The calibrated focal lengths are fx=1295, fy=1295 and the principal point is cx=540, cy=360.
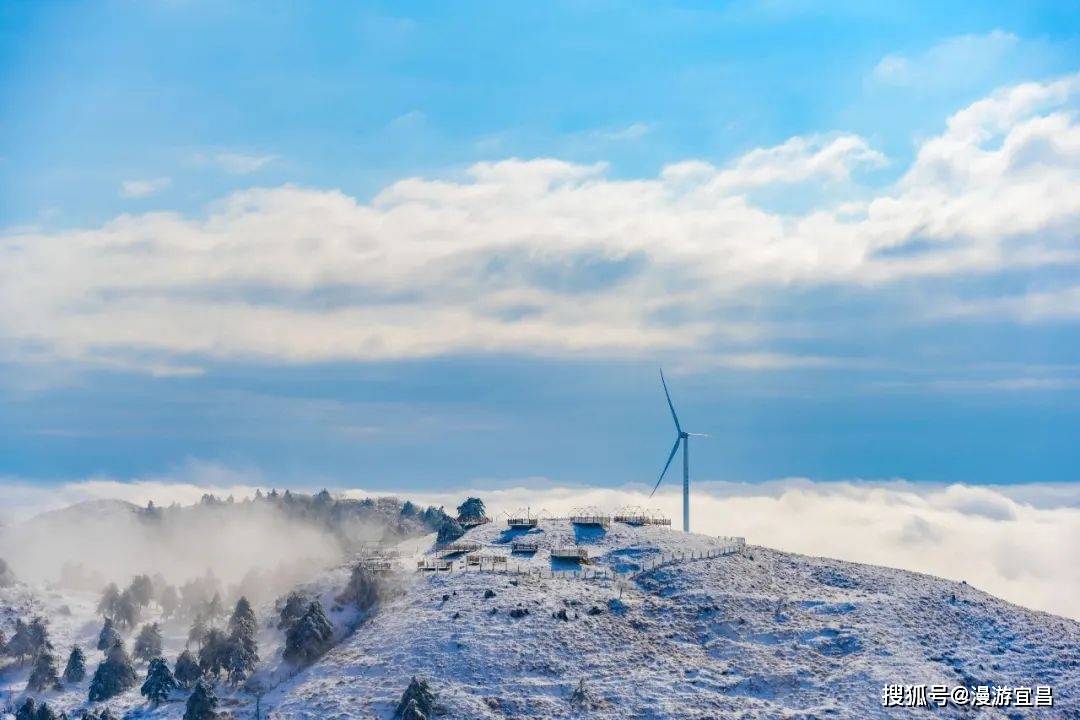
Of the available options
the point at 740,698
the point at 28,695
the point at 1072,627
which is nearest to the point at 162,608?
the point at 28,695

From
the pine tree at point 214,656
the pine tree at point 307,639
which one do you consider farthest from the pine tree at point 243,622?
the pine tree at point 307,639

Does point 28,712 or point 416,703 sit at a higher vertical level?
point 416,703

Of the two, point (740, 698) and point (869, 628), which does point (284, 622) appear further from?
point (869, 628)

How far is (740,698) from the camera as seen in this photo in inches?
5128

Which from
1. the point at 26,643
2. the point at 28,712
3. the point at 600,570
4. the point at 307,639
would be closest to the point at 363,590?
the point at 307,639

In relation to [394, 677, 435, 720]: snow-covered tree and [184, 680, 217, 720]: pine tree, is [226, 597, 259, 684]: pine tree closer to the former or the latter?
[184, 680, 217, 720]: pine tree

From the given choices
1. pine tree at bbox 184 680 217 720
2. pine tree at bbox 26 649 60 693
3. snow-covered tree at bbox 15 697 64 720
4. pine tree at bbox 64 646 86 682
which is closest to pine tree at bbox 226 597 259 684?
pine tree at bbox 184 680 217 720

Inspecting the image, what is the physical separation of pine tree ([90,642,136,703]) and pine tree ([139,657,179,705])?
554 cm

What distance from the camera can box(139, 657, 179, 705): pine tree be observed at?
473 feet

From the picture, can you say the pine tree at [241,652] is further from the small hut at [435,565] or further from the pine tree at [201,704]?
the small hut at [435,565]

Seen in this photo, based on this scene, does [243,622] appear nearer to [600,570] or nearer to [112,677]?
[112,677]

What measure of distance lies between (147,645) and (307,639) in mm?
28564

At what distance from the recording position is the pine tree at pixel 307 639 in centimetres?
14650

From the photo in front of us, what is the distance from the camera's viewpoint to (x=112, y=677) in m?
150
